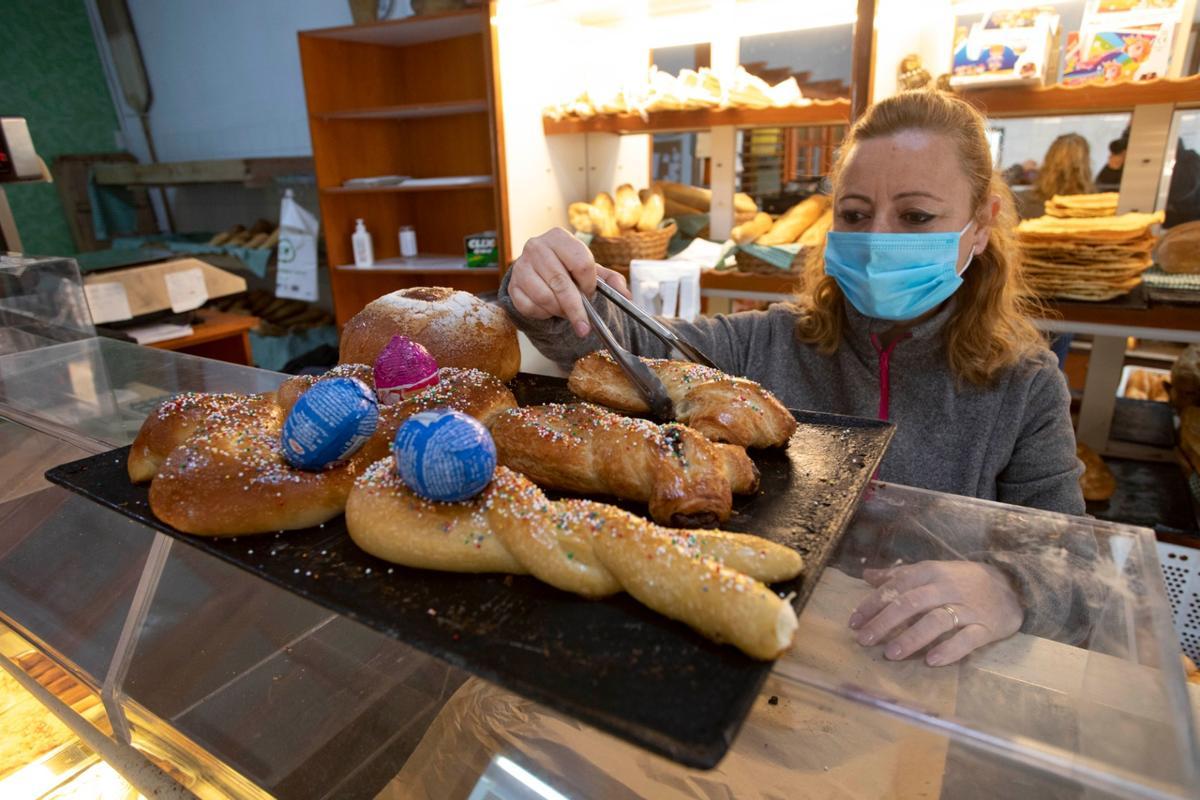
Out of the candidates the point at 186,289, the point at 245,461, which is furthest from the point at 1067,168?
the point at 186,289

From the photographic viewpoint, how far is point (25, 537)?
1439mm

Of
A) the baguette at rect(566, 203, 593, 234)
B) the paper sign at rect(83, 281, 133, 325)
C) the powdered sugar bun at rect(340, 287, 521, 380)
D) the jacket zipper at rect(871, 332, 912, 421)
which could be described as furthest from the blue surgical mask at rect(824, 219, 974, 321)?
the paper sign at rect(83, 281, 133, 325)

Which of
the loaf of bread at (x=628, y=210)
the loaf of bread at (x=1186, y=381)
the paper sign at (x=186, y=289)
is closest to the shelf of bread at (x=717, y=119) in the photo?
the loaf of bread at (x=628, y=210)

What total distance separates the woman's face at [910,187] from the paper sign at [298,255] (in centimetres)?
437

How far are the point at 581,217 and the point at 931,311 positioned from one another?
7.46 ft

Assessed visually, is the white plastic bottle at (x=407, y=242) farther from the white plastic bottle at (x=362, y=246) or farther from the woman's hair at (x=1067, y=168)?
the woman's hair at (x=1067, y=168)

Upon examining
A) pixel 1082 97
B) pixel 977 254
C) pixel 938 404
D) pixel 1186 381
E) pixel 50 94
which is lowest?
pixel 1186 381

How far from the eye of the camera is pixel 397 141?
5.07 meters

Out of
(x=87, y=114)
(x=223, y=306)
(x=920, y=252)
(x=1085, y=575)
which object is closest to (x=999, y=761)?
(x=1085, y=575)

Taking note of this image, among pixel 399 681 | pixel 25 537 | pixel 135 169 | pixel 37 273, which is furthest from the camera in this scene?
pixel 135 169

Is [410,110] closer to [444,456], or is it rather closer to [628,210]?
[628,210]

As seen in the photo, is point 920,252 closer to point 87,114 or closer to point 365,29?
point 365,29

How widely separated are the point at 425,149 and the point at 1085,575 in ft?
16.6

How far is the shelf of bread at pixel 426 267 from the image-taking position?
163 inches
